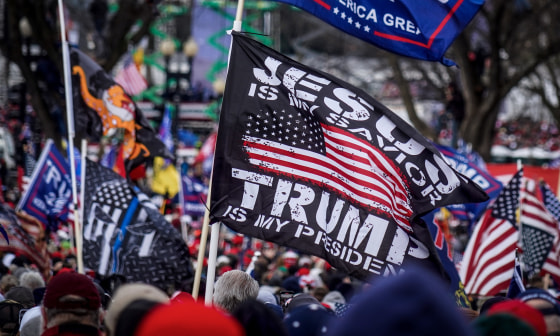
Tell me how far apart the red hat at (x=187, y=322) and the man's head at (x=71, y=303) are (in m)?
1.73

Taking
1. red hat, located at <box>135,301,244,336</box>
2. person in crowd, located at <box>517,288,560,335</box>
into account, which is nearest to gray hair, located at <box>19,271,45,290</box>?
person in crowd, located at <box>517,288,560,335</box>

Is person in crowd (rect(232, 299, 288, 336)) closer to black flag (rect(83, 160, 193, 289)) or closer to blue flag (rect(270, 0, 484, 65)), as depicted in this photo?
blue flag (rect(270, 0, 484, 65))

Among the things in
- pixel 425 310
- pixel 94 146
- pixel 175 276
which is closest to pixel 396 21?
pixel 175 276

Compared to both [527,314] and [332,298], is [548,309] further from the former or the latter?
[332,298]

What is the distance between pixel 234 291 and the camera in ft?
20.1

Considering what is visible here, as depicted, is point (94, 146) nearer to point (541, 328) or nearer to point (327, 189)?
point (327, 189)

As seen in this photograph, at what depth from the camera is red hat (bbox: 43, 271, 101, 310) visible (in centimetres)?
474

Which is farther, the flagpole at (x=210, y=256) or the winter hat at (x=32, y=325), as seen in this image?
the flagpole at (x=210, y=256)

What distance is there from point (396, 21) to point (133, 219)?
11.7ft

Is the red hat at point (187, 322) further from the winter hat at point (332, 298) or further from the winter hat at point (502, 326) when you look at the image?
the winter hat at point (332, 298)

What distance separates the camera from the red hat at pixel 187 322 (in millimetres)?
2953

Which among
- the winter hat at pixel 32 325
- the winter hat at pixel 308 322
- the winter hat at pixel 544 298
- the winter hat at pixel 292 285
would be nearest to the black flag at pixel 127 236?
the winter hat at pixel 292 285

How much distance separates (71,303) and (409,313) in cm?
240

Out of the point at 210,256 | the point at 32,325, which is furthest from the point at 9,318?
the point at 210,256
